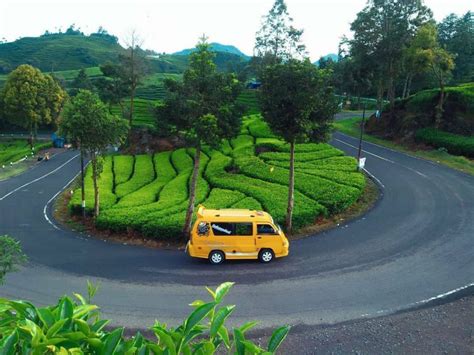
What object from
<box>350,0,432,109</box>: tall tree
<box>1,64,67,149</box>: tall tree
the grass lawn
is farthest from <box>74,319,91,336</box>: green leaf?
<box>1,64,67,149</box>: tall tree

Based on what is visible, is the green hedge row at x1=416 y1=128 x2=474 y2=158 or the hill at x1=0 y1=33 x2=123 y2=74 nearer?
the green hedge row at x1=416 y1=128 x2=474 y2=158

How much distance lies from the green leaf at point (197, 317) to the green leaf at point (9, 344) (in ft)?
3.25

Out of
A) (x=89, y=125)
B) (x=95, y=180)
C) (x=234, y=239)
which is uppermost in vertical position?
(x=89, y=125)

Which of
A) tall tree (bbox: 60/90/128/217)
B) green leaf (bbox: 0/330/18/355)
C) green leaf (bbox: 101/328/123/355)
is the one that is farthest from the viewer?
tall tree (bbox: 60/90/128/217)

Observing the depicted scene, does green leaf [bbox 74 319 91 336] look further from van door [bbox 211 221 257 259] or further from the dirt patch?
the dirt patch

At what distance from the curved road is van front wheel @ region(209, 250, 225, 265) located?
298mm

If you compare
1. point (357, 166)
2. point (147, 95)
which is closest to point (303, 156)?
point (357, 166)

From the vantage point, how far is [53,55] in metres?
128

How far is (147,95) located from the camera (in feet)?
272

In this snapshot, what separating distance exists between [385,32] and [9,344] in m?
42.4

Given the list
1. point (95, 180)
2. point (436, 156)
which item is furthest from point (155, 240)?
point (436, 156)

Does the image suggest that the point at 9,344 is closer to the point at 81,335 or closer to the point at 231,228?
the point at 81,335

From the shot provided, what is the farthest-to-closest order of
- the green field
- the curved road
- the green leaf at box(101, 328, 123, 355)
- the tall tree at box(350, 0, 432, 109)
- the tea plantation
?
the green field → the tall tree at box(350, 0, 432, 109) → the tea plantation → the curved road → the green leaf at box(101, 328, 123, 355)

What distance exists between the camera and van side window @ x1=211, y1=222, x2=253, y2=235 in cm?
1484
